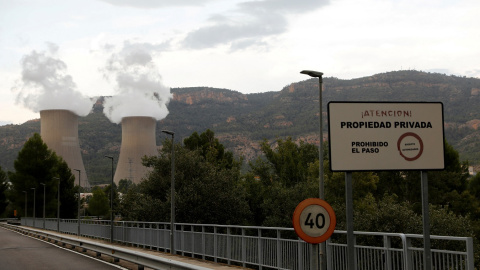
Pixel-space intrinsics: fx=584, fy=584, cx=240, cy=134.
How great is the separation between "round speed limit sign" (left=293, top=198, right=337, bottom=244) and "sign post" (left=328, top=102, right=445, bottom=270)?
0.29m

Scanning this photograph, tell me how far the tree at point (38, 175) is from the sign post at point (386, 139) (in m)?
92.4

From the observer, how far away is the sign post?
6.64 metres

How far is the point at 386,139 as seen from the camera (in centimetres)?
682

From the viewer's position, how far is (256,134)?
18162 centimetres

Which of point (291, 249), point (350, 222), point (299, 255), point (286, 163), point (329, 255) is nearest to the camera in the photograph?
point (350, 222)

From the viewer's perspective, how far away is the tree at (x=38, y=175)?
95.9 metres

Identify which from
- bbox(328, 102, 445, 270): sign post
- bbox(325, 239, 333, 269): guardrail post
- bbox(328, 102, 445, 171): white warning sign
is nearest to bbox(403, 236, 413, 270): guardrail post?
bbox(328, 102, 445, 270): sign post

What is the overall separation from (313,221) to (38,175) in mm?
97769

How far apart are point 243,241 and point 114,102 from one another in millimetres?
97642

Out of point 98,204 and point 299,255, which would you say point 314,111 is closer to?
point 98,204

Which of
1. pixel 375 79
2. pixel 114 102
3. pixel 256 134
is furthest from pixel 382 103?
pixel 375 79

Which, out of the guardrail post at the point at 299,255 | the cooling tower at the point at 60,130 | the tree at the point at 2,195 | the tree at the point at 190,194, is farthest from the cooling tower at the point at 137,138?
the guardrail post at the point at 299,255

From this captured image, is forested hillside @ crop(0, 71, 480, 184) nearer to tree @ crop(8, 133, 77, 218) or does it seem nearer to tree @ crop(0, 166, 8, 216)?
tree @ crop(0, 166, 8, 216)

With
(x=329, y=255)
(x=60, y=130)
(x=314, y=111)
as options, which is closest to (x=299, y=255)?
(x=329, y=255)
